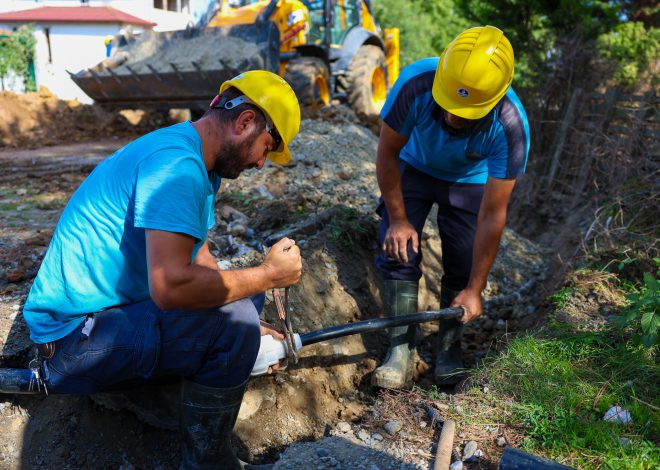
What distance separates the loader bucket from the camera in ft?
24.3

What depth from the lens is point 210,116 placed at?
2191 mm

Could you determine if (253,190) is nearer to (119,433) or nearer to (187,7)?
(119,433)

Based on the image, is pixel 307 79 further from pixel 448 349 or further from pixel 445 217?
pixel 448 349

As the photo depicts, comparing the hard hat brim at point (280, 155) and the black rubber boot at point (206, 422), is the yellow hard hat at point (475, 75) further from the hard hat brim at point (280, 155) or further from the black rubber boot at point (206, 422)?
the black rubber boot at point (206, 422)

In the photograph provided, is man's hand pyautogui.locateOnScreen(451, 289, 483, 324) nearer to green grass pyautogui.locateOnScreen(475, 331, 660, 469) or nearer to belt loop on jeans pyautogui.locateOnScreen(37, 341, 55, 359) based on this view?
green grass pyautogui.locateOnScreen(475, 331, 660, 469)

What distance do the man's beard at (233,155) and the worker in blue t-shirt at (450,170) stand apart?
1.10 meters

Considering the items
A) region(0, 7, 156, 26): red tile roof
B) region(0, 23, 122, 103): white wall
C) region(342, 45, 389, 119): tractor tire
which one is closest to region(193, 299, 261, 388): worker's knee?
region(342, 45, 389, 119): tractor tire

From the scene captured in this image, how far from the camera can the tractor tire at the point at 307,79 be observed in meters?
7.81

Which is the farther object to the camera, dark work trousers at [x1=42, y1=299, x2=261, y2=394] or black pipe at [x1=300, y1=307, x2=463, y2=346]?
black pipe at [x1=300, y1=307, x2=463, y2=346]

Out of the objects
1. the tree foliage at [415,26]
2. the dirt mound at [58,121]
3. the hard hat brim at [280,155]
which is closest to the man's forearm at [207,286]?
the hard hat brim at [280,155]

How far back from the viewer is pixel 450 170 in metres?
3.32

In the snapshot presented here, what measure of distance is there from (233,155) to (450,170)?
1539 millimetres

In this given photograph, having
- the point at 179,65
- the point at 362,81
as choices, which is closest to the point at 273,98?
the point at 179,65

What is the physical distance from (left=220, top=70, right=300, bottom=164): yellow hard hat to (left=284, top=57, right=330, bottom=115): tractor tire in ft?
18.1
